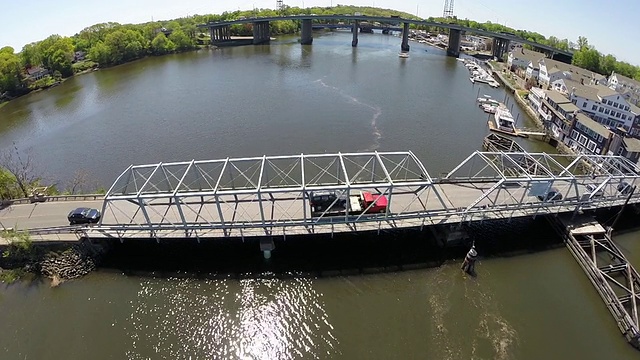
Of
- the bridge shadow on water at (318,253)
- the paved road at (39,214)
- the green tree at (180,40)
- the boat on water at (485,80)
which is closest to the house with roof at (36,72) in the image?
the green tree at (180,40)

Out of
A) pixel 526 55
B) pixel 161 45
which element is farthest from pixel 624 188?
pixel 161 45

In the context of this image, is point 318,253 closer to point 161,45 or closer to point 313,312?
point 313,312

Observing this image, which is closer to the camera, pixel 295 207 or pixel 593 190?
pixel 295 207

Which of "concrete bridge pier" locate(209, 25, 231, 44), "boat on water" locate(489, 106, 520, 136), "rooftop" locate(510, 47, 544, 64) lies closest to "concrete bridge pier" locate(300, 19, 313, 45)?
"concrete bridge pier" locate(209, 25, 231, 44)

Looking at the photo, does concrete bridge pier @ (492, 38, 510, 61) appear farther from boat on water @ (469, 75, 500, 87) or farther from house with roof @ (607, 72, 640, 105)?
house with roof @ (607, 72, 640, 105)

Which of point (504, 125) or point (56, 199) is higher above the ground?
point (56, 199)

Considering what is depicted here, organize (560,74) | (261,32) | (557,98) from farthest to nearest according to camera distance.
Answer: (261,32), (560,74), (557,98)
